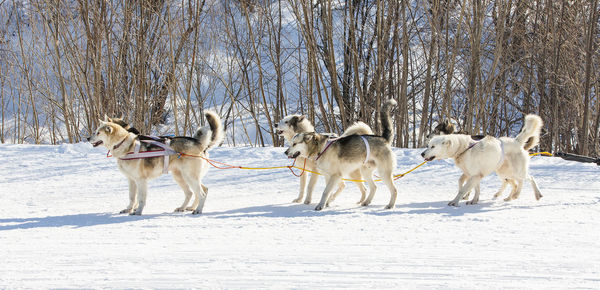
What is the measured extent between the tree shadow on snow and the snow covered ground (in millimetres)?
14

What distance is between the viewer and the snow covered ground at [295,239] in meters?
3.83

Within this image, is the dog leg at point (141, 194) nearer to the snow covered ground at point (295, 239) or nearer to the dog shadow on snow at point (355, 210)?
the snow covered ground at point (295, 239)

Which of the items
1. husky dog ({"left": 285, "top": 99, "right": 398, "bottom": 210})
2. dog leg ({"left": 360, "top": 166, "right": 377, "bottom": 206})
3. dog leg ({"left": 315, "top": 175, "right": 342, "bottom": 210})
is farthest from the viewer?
dog leg ({"left": 360, "top": 166, "right": 377, "bottom": 206})

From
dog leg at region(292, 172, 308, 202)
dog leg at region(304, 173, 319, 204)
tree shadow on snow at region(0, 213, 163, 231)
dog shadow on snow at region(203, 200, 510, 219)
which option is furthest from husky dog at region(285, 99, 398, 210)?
tree shadow on snow at region(0, 213, 163, 231)

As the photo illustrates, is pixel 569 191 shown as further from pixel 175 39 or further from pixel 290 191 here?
pixel 175 39

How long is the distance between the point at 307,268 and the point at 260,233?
1.42 meters

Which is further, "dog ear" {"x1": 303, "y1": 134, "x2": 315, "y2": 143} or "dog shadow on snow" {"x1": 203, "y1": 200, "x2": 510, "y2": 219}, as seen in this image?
"dog ear" {"x1": 303, "y1": 134, "x2": 315, "y2": 143}

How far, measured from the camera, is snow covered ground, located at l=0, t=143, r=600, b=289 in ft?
12.6

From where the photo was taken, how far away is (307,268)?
13.3 feet

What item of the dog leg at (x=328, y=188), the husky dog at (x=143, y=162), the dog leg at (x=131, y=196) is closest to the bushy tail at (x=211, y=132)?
the husky dog at (x=143, y=162)

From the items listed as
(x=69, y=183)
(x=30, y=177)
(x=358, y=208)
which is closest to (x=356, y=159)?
(x=358, y=208)

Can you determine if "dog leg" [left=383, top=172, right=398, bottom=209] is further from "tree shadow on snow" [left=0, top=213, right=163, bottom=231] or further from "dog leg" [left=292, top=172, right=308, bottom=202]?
"tree shadow on snow" [left=0, top=213, right=163, bottom=231]

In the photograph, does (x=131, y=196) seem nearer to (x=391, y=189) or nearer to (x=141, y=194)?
(x=141, y=194)

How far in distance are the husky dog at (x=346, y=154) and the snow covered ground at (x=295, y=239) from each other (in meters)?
0.42
